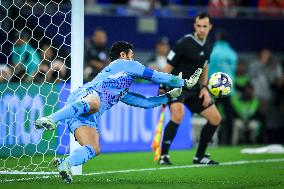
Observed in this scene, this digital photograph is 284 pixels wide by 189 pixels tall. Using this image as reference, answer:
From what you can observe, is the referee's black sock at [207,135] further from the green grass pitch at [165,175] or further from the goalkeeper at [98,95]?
the goalkeeper at [98,95]

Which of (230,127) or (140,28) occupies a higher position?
(140,28)

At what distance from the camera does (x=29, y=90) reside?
13.3 metres

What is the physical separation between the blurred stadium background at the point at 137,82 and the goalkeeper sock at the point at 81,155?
0.51 meters

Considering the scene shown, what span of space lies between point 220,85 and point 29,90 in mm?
3953

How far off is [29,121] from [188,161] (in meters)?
2.57

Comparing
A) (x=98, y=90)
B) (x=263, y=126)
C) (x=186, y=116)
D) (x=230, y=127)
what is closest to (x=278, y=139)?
(x=263, y=126)

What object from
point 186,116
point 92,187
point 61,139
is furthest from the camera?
point 186,116

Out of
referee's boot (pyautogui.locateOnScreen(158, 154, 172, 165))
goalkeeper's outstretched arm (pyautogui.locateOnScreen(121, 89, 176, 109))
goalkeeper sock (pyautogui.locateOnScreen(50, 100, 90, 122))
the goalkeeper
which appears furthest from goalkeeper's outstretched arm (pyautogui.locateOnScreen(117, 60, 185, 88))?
referee's boot (pyautogui.locateOnScreen(158, 154, 172, 165))

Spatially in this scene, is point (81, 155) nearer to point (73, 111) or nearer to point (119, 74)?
point (73, 111)

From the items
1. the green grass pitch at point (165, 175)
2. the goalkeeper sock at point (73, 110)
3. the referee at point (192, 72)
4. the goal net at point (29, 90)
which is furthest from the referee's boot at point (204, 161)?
the goalkeeper sock at point (73, 110)

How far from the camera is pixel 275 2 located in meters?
20.3

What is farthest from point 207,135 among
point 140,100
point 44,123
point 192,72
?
point 44,123

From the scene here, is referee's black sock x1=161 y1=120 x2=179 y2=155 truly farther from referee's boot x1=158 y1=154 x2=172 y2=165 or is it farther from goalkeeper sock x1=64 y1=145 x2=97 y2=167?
goalkeeper sock x1=64 y1=145 x2=97 y2=167

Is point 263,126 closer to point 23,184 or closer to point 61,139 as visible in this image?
point 61,139
